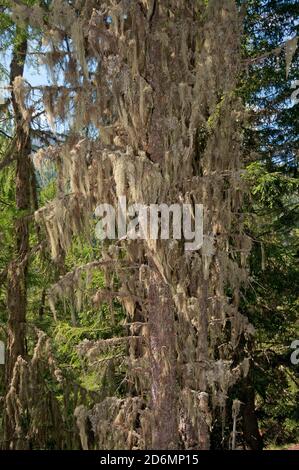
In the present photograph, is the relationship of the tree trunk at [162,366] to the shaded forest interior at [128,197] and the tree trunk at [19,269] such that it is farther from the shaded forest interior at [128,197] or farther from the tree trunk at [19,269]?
the tree trunk at [19,269]

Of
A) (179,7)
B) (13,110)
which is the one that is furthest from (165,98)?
(13,110)

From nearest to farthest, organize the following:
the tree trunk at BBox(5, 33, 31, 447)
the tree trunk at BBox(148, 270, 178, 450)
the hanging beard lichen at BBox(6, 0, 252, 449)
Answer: the hanging beard lichen at BBox(6, 0, 252, 449)
the tree trunk at BBox(148, 270, 178, 450)
the tree trunk at BBox(5, 33, 31, 447)

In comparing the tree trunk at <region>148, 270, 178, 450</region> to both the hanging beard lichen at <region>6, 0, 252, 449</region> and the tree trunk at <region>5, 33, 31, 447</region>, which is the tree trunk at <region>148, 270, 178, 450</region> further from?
the tree trunk at <region>5, 33, 31, 447</region>

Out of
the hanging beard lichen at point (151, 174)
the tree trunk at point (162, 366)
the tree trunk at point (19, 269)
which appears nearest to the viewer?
the hanging beard lichen at point (151, 174)

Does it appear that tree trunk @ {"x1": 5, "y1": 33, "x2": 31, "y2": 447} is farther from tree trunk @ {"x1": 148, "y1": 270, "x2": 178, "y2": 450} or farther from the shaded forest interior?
tree trunk @ {"x1": 148, "y1": 270, "x2": 178, "y2": 450}

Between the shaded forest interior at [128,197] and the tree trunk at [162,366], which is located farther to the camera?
the tree trunk at [162,366]

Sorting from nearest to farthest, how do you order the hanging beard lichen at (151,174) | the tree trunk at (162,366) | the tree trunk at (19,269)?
the hanging beard lichen at (151,174) < the tree trunk at (162,366) < the tree trunk at (19,269)

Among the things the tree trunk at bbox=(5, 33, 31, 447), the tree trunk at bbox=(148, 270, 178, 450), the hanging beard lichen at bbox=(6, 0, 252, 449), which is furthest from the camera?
the tree trunk at bbox=(5, 33, 31, 447)

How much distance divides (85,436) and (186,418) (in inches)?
52.0

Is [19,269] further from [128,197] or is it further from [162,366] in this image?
[162,366]

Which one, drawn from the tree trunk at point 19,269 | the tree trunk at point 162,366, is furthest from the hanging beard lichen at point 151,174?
the tree trunk at point 19,269

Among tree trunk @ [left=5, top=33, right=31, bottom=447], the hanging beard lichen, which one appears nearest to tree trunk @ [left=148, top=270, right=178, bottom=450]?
the hanging beard lichen

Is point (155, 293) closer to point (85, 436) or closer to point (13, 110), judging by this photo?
point (85, 436)

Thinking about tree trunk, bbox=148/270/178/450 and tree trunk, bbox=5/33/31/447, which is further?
tree trunk, bbox=5/33/31/447
